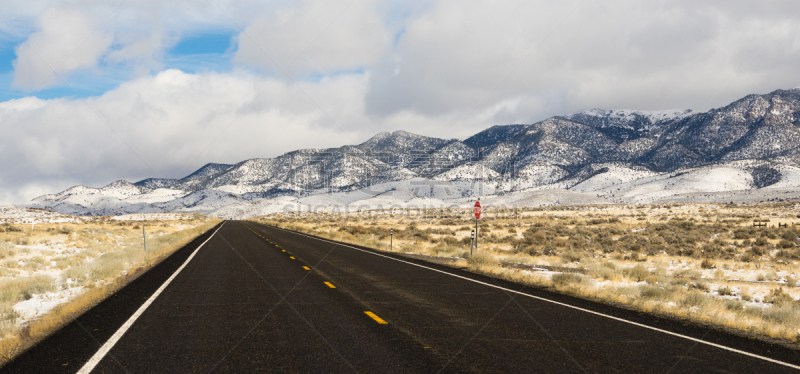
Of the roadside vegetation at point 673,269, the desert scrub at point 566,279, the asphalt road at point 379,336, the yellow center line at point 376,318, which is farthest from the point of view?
the desert scrub at point 566,279

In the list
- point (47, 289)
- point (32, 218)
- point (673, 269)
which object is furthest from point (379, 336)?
point (32, 218)

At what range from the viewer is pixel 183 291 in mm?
11219

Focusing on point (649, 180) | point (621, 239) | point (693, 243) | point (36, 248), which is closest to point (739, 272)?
point (693, 243)

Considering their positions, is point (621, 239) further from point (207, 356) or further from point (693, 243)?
point (207, 356)

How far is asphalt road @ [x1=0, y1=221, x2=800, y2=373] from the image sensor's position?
18.3 feet

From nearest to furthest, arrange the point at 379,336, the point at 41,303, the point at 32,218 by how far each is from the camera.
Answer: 1. the point at 379,336
2. the point at 41,303
3. the point at 32,218

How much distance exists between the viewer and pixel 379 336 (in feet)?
22.3

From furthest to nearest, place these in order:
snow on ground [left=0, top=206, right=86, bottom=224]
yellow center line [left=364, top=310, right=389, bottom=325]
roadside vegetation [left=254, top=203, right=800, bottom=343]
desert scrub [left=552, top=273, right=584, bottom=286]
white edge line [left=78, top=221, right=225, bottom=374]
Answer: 1. snow on ground [left=0, top=206, right=86, bottom=224]
2. desert scrub [left=552, top=273, right=584, bottom=286]
3. roadside vegetation [left=254, top=203, right=800, bottom=343]
4. yellow center line [left=364, top=310, right=389, bottom=325]
5. white edge line [left=78, top=221, right=225, bottom=374]

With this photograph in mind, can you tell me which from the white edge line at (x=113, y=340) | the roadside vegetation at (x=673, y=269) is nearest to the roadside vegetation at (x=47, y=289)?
the white edge line at (x=113, y=340)

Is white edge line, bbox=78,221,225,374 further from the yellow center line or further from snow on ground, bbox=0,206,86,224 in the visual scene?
snow on ground, bbox=0,206,86,224

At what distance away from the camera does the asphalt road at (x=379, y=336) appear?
5590 millimetres

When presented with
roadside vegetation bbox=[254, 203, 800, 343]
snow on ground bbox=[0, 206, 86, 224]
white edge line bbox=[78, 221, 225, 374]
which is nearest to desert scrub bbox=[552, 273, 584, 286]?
roadside vegetation bbox=[254, 203, 800, 343]

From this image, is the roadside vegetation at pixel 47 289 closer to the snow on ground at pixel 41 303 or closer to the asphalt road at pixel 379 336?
the snow on ground at pixel 41 303

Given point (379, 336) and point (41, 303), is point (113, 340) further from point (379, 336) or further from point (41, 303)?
point (41, 303)
